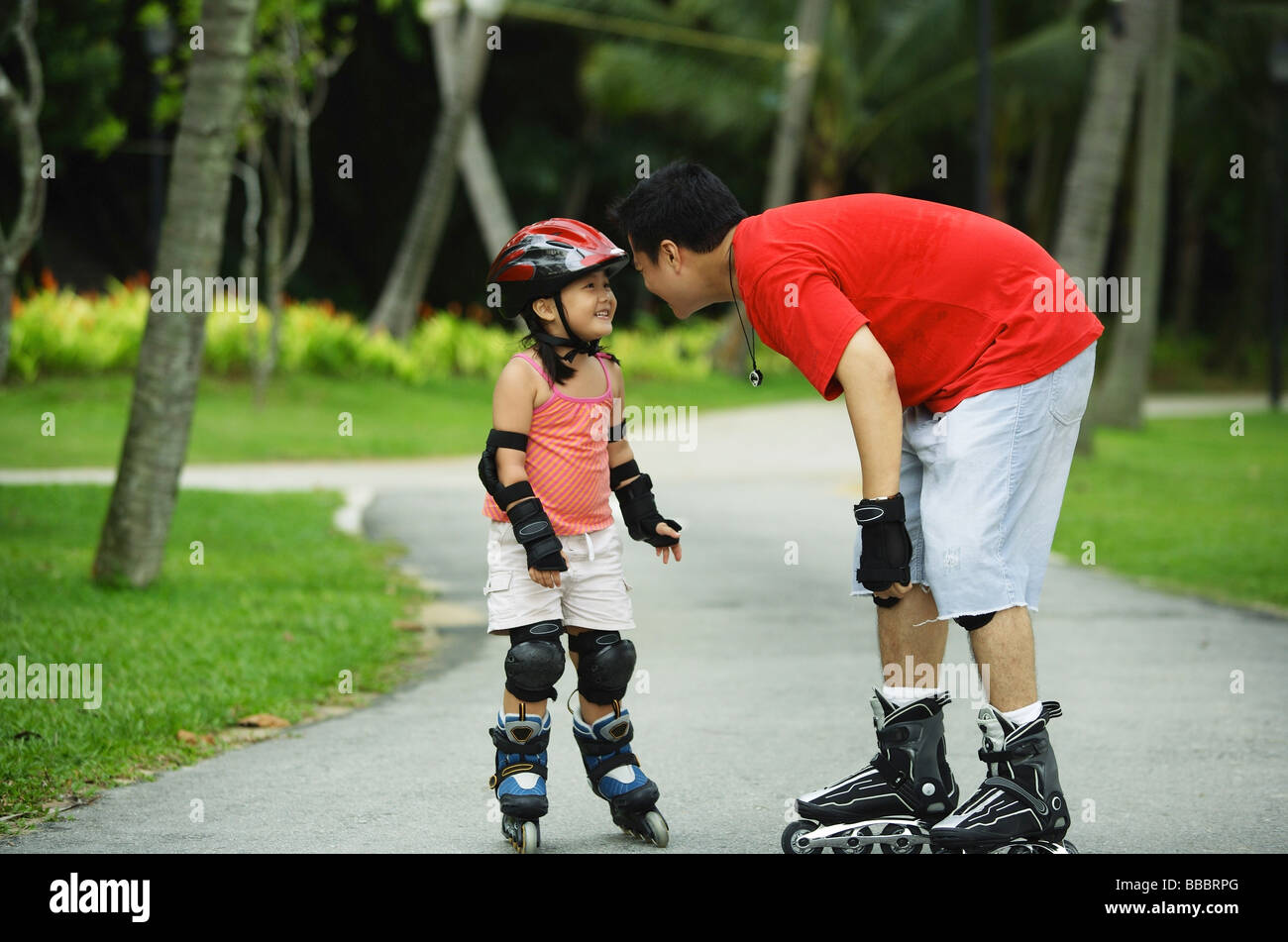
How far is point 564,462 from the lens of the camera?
4562mm

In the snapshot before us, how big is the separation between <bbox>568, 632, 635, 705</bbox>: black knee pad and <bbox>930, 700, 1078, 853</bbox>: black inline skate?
0.97 meters

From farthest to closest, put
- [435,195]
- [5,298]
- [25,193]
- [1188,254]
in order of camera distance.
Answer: [1188,254], [435,195], [5,298], [25,193]

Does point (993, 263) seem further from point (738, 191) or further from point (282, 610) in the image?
point (738, 191)

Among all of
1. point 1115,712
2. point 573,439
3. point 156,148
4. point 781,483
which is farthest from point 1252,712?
point 156,148

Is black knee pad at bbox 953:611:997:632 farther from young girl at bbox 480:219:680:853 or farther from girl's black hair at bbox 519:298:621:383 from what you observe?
girl's black hair at bbox 519:298:621:383

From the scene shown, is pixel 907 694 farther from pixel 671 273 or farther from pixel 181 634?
pixel 181 634

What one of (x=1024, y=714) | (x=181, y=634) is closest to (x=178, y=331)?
(x=181, y=634)

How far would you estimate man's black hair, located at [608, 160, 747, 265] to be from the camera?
421 centimetres

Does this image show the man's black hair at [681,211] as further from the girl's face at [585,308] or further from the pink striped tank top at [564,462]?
the pink striped tank top at [564,462]

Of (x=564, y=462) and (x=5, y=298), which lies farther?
(x=5, y=298)

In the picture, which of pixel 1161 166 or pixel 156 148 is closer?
pixel 156 148

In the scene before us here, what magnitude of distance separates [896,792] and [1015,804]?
1.28ft

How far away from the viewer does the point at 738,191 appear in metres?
34.4
